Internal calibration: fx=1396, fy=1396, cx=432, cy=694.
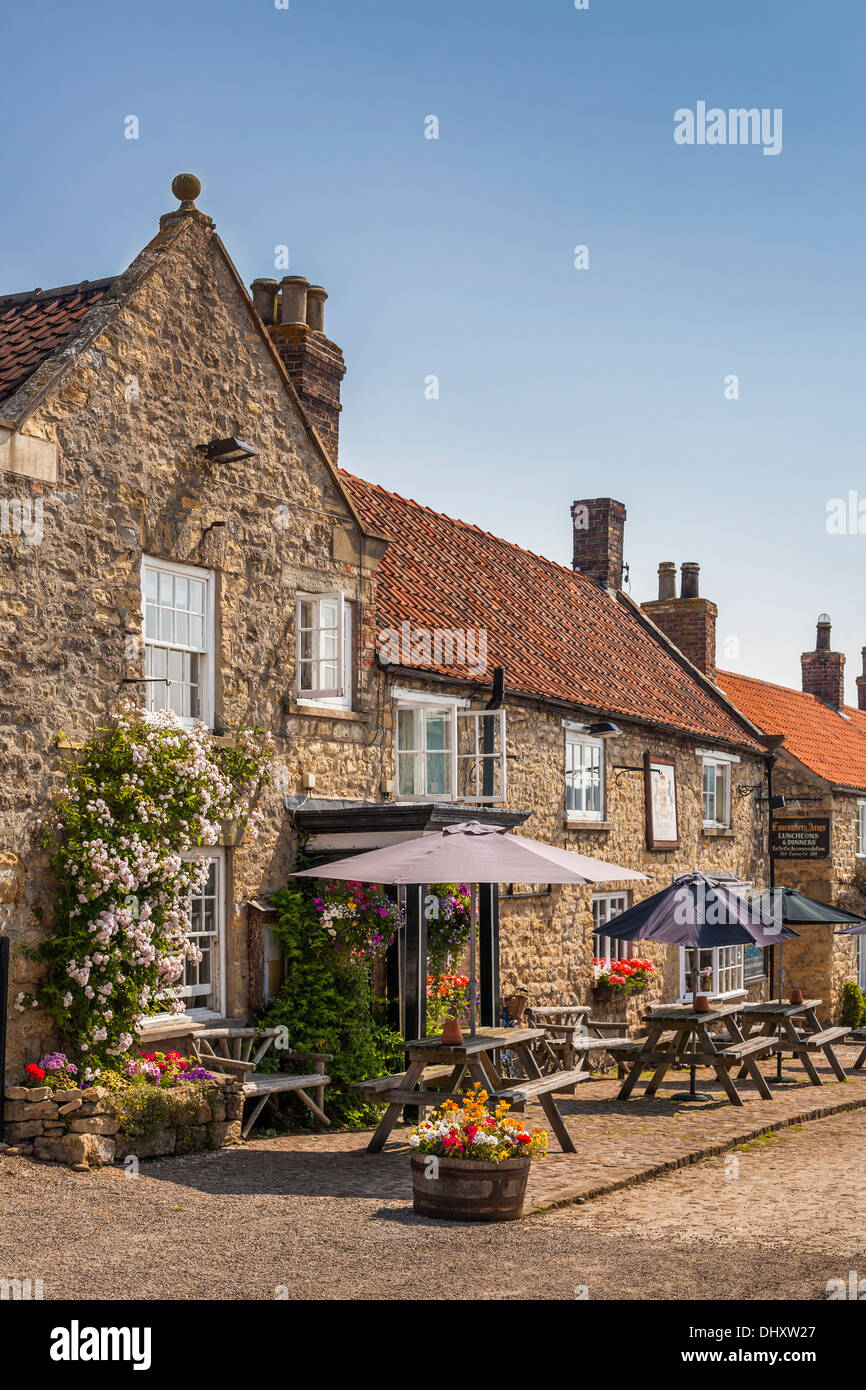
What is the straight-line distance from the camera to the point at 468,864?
11.3 metres

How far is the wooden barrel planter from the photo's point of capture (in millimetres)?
9109

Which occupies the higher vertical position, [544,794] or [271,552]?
[271,552]

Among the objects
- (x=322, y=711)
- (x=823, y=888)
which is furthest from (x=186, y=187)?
(x=823, y=888)

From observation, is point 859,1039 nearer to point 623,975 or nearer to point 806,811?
point 623,975

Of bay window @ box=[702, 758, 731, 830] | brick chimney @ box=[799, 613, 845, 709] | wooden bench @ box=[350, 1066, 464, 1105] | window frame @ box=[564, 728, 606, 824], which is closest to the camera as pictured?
wooden bench @ box=[350, 1066, 464, 1105]

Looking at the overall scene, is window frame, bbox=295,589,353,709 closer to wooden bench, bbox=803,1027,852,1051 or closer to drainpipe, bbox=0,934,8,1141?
drainpipe, bbox=0,934,8,1141

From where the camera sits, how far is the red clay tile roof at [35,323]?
1199cm

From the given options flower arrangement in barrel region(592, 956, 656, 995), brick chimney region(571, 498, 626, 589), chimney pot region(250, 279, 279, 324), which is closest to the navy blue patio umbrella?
flower arrangement in barrel region(592, 956, 656, 995)

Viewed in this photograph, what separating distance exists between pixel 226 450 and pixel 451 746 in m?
4.59

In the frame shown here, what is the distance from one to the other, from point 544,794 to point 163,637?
6985mm

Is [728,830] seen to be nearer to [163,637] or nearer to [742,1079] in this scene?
[742,1079]

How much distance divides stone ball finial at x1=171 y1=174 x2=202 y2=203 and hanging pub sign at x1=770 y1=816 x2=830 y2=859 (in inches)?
685

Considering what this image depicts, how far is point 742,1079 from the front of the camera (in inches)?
712
